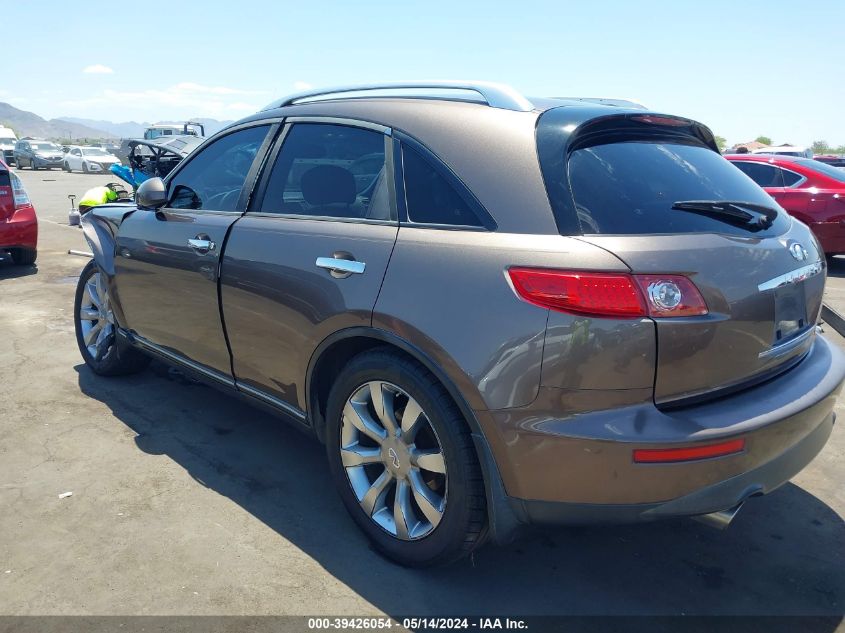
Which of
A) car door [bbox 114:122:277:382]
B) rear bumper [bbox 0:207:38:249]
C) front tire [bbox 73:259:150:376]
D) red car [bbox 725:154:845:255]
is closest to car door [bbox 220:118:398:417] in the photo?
car door [bbox 114:122:277:382]

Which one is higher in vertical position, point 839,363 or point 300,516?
point 839,363

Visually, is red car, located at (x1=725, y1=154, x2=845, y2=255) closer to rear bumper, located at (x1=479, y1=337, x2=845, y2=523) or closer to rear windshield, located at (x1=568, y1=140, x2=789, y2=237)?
rear windshield, located at (x1=568, y1=140, x2=789, y2=237)

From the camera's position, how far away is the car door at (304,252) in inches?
105

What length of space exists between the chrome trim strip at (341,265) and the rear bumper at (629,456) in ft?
2.59

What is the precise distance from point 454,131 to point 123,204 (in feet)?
9.49

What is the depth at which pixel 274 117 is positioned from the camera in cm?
338

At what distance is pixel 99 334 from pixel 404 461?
3131 mm

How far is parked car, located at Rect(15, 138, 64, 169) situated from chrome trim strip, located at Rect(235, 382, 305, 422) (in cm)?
3933

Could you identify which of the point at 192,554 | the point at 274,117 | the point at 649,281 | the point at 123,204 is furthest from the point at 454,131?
the point at 123,204

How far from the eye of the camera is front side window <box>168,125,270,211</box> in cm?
347

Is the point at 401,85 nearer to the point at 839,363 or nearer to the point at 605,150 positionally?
the point at 605,150

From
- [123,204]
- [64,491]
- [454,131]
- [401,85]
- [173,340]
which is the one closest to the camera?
[454,131]

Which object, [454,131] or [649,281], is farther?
[454,131]

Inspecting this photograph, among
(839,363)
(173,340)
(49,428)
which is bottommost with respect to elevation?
(49,428)
